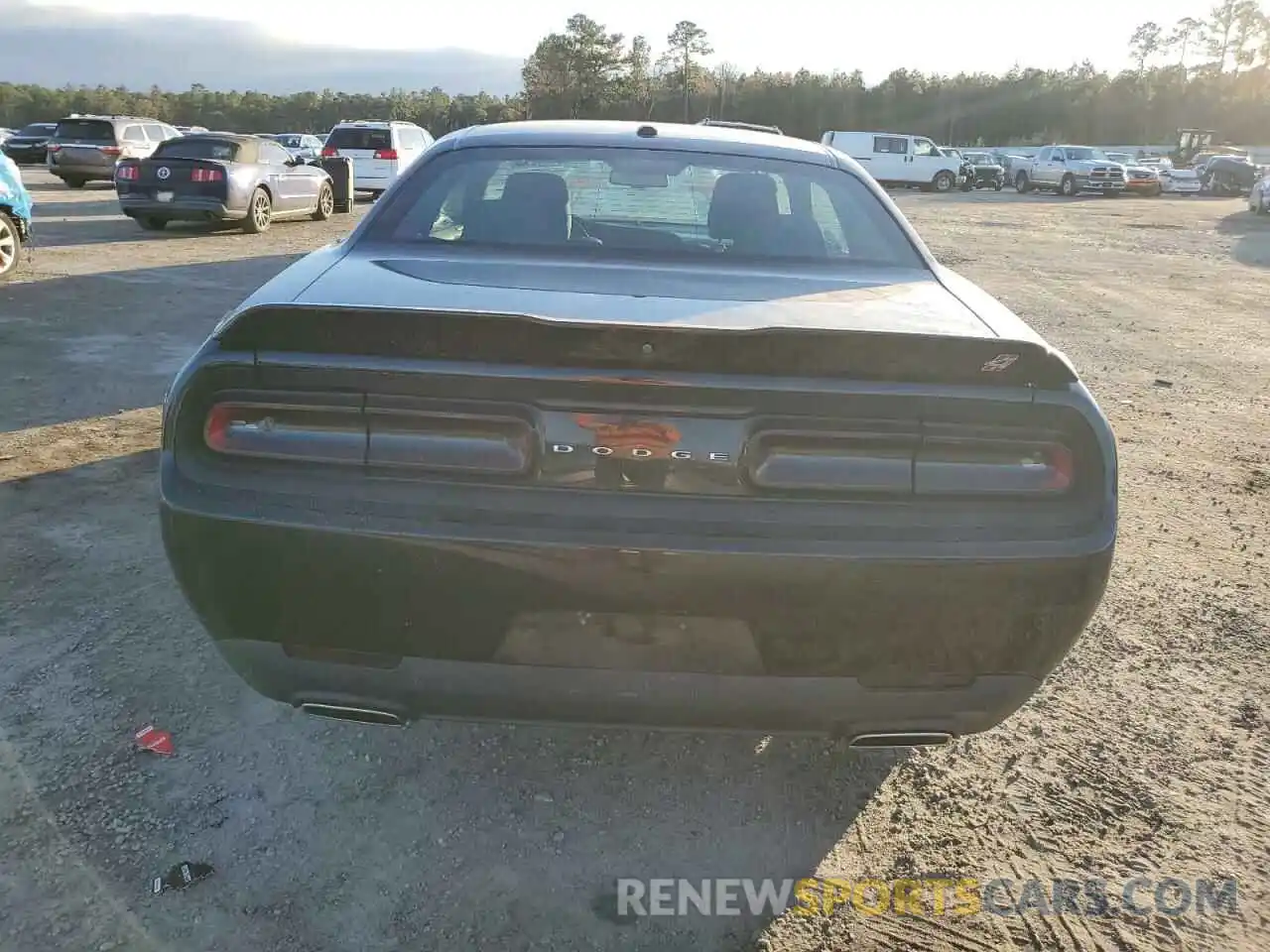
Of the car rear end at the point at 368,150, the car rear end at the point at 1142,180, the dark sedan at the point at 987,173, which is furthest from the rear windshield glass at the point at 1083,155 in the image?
the car rear end at the point at 368,150

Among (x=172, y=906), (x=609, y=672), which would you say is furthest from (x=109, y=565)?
(x=609, y=672)

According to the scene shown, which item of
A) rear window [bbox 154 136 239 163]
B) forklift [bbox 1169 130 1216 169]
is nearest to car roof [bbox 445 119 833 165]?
rear window [bbox 154 136 239 163]

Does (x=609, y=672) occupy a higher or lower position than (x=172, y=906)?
higher

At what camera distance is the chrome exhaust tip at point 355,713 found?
2057 mm

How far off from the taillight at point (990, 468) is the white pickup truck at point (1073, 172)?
35.5 m

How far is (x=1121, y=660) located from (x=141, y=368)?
6198 mm

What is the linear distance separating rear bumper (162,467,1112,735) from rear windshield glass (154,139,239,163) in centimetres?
1379

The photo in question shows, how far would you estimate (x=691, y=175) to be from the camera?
323 cm

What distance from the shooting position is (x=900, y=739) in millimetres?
2086

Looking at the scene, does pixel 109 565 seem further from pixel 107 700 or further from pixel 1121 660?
pixel 1121 660

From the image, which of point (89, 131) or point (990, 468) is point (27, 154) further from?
point (990, 468)

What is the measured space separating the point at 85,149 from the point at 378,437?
24747mm

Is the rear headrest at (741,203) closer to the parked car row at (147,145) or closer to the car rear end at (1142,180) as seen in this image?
the parked car row at (147,145)

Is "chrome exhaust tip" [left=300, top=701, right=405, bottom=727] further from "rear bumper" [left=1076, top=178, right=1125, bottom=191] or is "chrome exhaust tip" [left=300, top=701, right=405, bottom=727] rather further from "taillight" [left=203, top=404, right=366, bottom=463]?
"rear bumper" [left=1076, top=178, right=1125, bottom=191]
